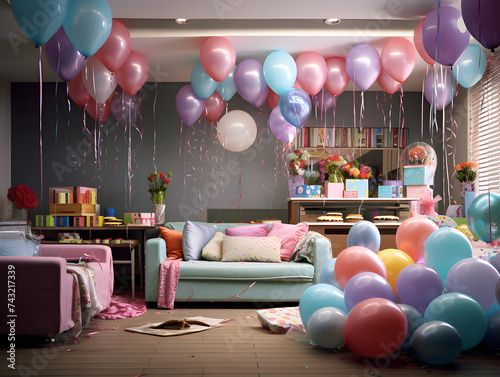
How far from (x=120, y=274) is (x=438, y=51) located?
13.1 ft

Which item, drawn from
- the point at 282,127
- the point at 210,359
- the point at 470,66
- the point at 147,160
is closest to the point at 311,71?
the point at 282,127

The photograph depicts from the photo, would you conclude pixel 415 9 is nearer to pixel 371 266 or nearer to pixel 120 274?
pixel 371 266

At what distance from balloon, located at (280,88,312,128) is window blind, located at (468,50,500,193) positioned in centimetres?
157

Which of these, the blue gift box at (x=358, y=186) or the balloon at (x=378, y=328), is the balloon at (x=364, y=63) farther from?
the balloon at (x=378, y=328)

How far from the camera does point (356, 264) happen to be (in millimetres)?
2721

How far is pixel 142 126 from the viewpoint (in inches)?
217

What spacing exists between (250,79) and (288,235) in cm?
149

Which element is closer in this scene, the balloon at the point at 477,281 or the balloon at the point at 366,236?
the balloon at the point at 477,281

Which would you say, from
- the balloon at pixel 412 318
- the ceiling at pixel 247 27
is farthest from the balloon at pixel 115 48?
the balloon at pixel 412 318

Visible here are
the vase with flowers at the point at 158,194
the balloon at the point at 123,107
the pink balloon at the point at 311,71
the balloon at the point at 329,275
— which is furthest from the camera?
the vase with flowers at the point at 158,194

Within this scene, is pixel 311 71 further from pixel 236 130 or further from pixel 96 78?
pixel 96 78

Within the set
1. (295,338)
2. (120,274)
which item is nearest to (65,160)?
(120,274)

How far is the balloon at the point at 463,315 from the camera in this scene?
234 centimetres

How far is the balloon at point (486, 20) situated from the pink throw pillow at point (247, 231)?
Result: 2.60m
